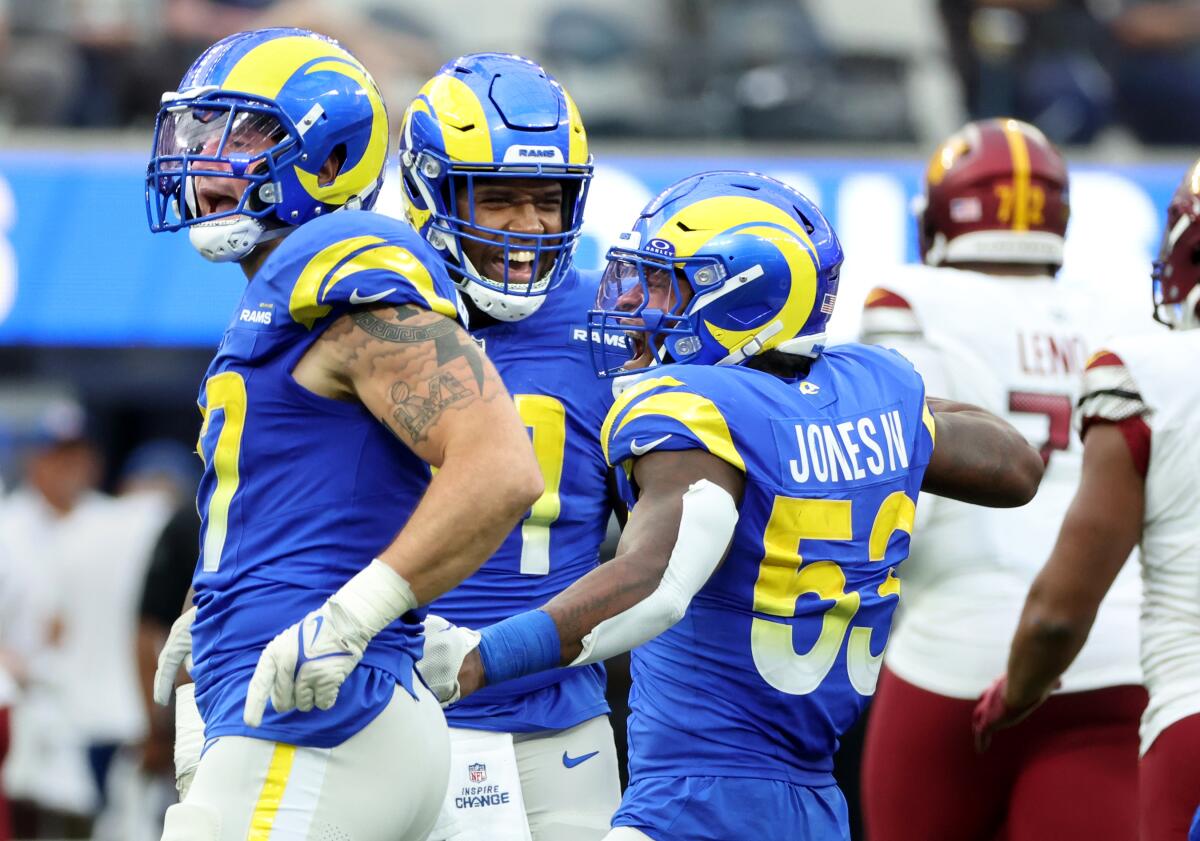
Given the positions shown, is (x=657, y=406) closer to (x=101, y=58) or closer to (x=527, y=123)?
(x=527, y=123)

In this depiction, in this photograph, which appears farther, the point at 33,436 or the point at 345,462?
the point at 33,436

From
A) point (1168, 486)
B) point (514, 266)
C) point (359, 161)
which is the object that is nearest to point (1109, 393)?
point (1168, 486)

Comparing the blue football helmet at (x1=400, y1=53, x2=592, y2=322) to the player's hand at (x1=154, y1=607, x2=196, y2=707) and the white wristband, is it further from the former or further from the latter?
the white wristband

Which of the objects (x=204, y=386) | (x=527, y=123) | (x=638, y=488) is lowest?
(x=638, y=488)

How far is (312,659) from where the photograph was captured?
272cm

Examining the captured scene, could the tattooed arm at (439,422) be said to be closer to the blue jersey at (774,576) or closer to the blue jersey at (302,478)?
the blue jersey at (302,478)

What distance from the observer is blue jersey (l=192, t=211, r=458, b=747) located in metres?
2.90

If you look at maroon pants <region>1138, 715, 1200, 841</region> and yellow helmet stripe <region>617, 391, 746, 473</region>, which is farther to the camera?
maroon pants <region>1138, 715, 1200, 841</region>

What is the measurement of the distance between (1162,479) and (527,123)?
1436 mm

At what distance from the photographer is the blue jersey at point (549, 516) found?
386 centimetres

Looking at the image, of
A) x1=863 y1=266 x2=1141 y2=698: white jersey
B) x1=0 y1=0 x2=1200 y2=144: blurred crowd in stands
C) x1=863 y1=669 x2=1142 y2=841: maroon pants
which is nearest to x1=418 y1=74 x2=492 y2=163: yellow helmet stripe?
x1=863 y1=266 x2=1141 y2=698: white jersey

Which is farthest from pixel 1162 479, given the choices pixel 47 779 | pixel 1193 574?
pixel 47 779

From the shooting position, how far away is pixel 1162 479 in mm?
3824

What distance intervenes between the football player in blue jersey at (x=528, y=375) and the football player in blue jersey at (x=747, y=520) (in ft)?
1.18
